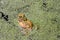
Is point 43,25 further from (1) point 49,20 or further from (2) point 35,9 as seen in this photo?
(2) point 35,9

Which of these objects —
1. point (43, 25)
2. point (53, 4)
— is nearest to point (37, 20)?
point (43, 25)

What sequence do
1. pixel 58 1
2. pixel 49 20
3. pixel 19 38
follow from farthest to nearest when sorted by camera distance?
pixel 58 1
pixel 49 20
pixel 19 38

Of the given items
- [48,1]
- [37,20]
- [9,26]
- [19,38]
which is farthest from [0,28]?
[48,1]

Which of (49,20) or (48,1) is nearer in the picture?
(49,20)

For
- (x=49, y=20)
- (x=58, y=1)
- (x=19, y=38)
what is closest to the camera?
Result: (x=19, y=38)

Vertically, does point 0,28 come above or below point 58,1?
below

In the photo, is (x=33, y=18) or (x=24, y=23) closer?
(x=24, y=23)
